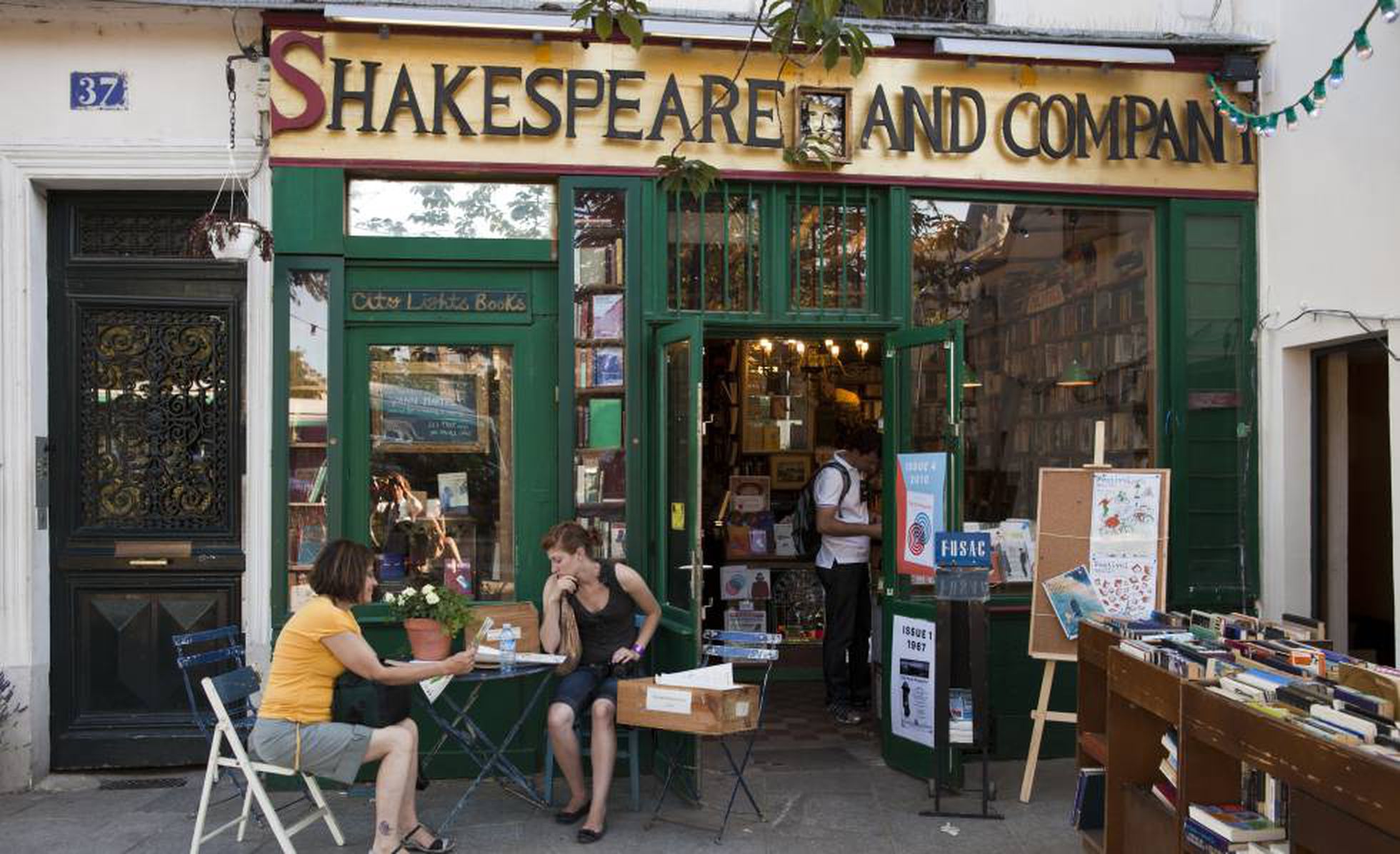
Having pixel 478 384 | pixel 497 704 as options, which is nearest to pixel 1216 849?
pixel 497 704

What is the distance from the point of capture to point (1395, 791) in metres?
2.89

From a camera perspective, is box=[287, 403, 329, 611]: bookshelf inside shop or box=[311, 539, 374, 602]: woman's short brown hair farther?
box=[287, 403, 329, 611]: bookshelf inside shop

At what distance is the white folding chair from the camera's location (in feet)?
16.4

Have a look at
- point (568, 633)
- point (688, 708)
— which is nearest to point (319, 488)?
point (568, 633)

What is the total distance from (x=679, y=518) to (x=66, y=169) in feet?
12.7

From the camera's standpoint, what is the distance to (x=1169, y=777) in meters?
4.27

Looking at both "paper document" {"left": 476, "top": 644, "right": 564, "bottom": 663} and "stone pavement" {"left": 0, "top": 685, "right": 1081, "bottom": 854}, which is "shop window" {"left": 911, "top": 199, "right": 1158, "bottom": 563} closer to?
"stone pavement" {"left": 0, "top": 685, "right": 1081, "bottom": 854}

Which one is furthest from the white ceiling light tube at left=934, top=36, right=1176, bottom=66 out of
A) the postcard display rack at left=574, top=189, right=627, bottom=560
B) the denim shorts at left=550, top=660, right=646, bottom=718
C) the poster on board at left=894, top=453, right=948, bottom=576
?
the denim shorts at left=550, top=660, right=646, bottom=718

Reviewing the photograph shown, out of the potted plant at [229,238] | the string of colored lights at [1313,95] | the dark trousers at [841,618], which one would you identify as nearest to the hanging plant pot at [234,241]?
the potted plant at [229,238]

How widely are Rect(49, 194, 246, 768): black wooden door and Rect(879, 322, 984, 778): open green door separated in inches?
145

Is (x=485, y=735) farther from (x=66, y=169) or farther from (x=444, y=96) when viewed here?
(x=66, y=169)

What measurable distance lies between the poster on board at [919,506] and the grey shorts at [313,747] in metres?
2.97

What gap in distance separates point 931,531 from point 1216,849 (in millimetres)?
2661

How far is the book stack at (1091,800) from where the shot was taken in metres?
4.98
